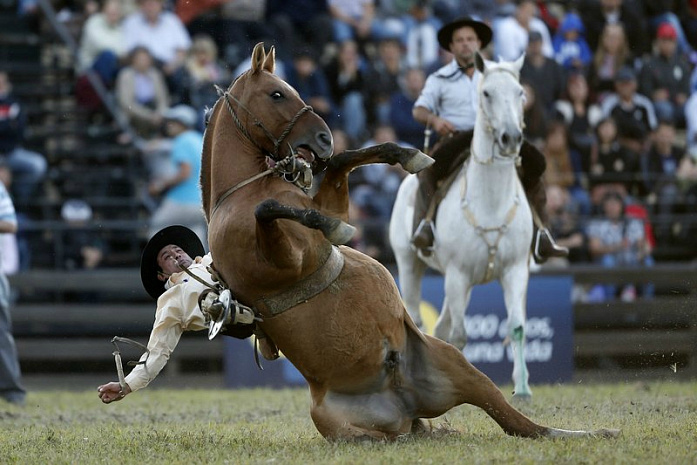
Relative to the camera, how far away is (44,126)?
17.3m

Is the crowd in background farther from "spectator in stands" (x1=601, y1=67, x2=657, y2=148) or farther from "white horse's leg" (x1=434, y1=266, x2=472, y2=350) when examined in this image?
"white horse's leg" (x1=434, y1=266, x2=472, y2=350)

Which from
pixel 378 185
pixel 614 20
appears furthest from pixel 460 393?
pixel 614 20

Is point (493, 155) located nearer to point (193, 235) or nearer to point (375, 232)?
point (193, 235)

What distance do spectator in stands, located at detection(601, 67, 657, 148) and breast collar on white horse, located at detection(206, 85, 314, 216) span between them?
37.4ft

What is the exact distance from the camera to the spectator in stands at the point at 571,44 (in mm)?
18922

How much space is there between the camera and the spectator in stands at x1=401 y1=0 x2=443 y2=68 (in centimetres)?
1814

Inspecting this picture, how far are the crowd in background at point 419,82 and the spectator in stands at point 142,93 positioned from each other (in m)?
0.02

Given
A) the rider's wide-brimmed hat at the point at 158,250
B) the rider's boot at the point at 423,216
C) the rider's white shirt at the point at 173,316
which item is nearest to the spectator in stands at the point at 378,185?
the rider's boot at the point at 423,216

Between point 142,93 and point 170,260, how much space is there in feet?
30.0

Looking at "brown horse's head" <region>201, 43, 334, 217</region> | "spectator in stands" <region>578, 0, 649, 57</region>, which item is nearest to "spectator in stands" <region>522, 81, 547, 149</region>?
"spectator in stands" <region>578, 0, 649, 57</region>

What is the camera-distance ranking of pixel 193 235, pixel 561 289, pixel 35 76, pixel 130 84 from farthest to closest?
pixel 35 76
pixel 130 84
pixel 561 289
pixel 193 235

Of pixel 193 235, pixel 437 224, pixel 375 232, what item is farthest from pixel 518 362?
pixel 375 232

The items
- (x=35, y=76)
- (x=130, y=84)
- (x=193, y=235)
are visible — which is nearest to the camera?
(x=193, y=235)

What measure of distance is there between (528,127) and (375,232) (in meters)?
2.87
